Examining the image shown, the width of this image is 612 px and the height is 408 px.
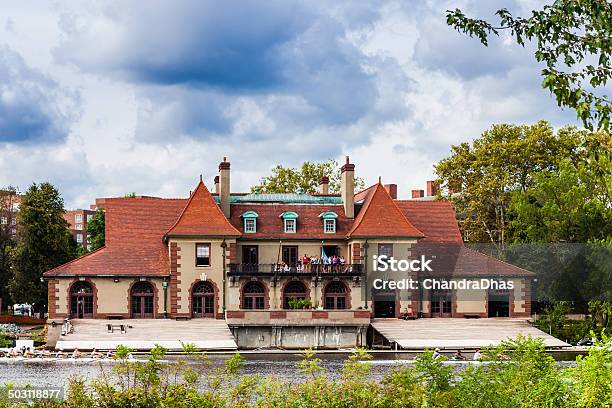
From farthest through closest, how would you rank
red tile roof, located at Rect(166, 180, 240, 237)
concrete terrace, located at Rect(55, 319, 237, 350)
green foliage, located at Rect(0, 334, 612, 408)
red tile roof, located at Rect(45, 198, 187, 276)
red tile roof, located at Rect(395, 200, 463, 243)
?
red tile roof, located at Rect(395, 200, 463, 243)
red tile roof, located at Rect(166, 180, 240, 237)
red tile roof, located at Rect(45, 198, 187, 276)
concrete terrace, located at Rect(55, 319, 237, 350)
green foliage, located at Rect(0, 334, 612, 408)

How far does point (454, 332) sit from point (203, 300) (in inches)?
525

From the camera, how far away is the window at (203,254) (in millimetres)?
53594

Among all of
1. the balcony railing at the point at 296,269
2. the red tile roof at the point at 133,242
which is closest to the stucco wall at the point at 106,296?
the red tile roof at the point at 133,242

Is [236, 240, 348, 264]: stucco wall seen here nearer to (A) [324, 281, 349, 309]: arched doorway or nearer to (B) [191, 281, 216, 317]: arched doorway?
(A) [324, 281, 349, 309]: arched doorway

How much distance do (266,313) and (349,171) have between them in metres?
10.7

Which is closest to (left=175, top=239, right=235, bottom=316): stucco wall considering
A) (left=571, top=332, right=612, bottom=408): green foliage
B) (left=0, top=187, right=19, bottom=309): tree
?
(left=0, top=187, right=19, bottom=309): tree

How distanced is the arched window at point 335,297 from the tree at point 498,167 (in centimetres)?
1720

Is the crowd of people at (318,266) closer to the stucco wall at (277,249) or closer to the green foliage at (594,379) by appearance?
the stucco wall at (277,249)

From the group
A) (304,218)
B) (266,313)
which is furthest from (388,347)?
(304,218)

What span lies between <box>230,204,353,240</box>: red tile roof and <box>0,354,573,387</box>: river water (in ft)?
35.0

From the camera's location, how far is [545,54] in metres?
16.4

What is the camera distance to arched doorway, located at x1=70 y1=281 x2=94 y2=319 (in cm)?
5234

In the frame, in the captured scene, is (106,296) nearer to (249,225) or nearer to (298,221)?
(249,225)

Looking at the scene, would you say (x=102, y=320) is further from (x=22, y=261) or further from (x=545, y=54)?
(x=545, y=54)
